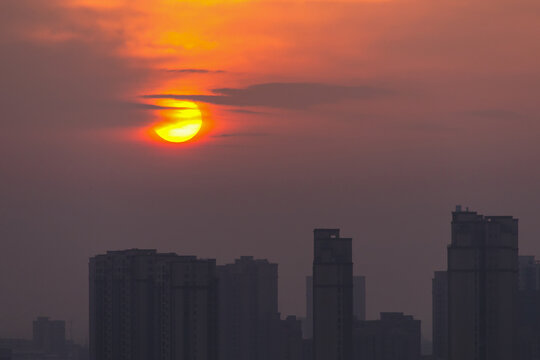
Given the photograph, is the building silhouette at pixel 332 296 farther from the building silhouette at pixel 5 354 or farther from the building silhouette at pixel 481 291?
the building silhouette at pixel 5 354

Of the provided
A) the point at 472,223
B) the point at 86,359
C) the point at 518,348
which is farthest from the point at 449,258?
the point at 86,359

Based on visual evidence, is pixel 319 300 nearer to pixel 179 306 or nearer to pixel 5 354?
pixel 179 306

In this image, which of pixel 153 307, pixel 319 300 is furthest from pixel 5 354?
pixel 319 300

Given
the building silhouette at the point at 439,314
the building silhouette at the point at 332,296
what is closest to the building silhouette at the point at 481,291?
the building silhouette at the point at 332,296

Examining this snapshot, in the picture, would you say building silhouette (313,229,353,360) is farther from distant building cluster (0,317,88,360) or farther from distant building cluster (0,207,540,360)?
distant building cluster (0,317,88,360)

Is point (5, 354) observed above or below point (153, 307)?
below

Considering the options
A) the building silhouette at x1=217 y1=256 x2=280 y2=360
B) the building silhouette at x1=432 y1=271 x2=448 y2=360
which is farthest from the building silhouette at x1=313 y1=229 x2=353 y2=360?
the building silhouette at x1=217 y1=256 x2=280 y2=360

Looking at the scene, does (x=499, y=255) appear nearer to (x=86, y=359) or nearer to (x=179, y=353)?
(x=179, y=353)
